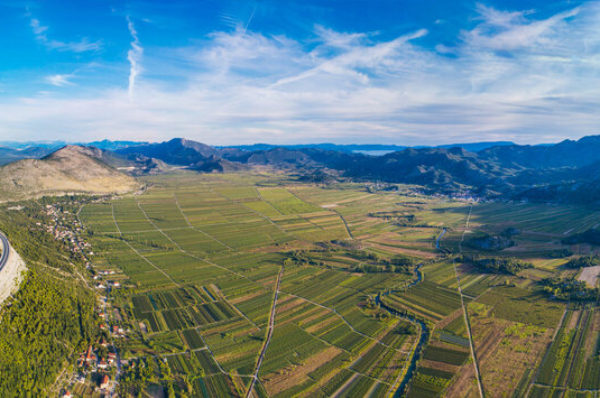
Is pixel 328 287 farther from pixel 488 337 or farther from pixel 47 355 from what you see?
pixel 47 355

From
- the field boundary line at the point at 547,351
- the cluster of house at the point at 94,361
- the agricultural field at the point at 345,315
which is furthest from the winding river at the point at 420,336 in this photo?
the cluster of house at the point at 94,361

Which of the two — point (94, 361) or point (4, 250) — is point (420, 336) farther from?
point (4, 250)

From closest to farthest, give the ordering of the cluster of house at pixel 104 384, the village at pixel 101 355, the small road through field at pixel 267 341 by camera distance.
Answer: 1. the cluster of house at pixel 104 384
2. the village at pixel 101 355
3. the small road through field at pixel 267 341

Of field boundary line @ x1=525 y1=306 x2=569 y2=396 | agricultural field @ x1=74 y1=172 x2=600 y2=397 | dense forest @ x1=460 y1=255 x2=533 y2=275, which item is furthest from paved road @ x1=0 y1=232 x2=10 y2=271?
dense forest @ x1=460 y1=255 x2=533 y2=275

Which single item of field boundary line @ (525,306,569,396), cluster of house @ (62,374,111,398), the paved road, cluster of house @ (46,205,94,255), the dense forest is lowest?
cluster of house @ (62,374,111,398)

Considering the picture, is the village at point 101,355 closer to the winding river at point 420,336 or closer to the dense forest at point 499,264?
the winding river at point 420,336

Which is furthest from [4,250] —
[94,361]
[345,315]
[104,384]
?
[345,315]

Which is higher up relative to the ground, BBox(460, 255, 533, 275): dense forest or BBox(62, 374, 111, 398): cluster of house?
BBox(460, 255, 533, 275): dense forest

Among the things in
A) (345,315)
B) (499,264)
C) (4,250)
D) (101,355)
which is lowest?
(101,355)

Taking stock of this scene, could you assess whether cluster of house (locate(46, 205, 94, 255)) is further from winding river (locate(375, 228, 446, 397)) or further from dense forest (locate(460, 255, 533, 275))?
dense forest (locate(460, 255, 533, 275))
